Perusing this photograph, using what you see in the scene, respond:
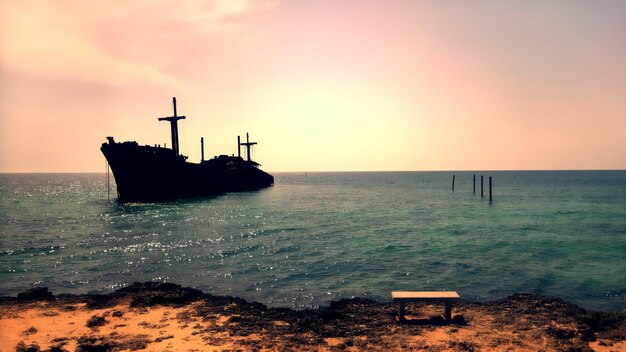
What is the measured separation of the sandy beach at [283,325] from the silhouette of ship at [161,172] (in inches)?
1591

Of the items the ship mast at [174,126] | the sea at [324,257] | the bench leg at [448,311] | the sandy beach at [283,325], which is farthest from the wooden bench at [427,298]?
the ship mast at [174,126]

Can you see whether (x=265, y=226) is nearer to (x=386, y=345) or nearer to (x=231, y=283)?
(x=231, y=283)

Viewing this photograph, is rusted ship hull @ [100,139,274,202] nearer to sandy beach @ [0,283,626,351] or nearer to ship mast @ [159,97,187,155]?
ship mast @ [159,97,187,155]

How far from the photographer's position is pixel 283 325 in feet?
35.4

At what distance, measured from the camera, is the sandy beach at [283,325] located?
9258 millimetres

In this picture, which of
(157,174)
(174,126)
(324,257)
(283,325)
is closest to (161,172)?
(157,174)

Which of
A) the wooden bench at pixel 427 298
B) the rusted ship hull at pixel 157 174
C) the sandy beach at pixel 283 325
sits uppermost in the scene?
the rusted ship hull at pixel 157 174

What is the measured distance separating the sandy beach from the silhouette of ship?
40.4 m

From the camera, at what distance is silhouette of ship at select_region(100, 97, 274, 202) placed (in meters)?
50.0

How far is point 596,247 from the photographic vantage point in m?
23.3

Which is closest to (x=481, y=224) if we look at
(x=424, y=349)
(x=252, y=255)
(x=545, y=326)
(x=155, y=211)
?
(x=252, y=255)

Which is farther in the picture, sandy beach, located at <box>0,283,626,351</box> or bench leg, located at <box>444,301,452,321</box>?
bench leg, located at <box>444,301,452,321</box>

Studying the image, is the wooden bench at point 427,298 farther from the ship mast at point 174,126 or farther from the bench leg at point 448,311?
the ship mast at point 174,126

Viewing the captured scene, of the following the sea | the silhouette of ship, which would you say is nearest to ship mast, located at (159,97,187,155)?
the silhouette of ship
